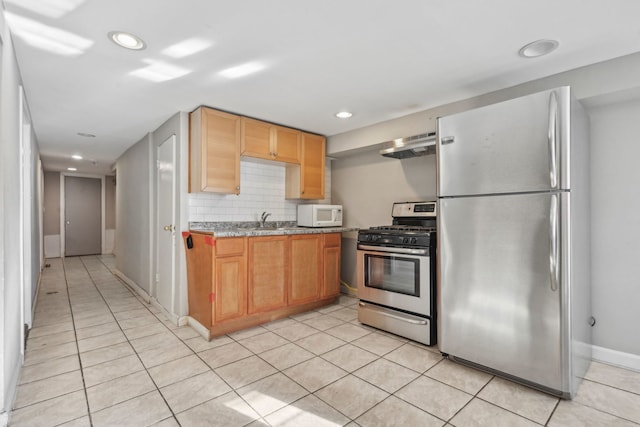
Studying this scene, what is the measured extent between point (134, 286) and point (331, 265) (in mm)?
3108

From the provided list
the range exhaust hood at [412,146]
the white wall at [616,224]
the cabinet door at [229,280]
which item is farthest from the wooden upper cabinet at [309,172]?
the white wall at [616,224]

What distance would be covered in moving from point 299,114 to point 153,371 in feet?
8.89

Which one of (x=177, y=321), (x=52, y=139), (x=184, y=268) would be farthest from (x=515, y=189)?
(x=52, y=139)

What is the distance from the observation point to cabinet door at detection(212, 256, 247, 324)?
9.49ft

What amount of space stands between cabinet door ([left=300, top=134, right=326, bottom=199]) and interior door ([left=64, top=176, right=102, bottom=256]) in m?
7.32

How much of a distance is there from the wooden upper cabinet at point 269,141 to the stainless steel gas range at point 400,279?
1397 millimetres

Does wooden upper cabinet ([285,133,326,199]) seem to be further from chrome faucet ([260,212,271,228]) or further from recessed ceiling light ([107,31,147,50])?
recessed ceiling light ([107,31,147,50])

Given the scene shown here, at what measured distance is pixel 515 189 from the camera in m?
2.11

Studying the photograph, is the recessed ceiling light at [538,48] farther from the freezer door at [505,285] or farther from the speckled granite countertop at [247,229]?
the speckled granite countertop at [247,229]

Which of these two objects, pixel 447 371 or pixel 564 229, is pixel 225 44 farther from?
pixel 447 371

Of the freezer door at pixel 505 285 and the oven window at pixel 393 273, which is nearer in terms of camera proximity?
the freezer door at pixel 505 285

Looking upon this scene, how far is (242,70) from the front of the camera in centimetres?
237

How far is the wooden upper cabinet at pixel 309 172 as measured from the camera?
4.09 meters

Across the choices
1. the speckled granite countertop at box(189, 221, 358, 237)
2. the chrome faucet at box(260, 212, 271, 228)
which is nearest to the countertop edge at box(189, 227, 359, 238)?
the speckled granite countertop at box(189, 221, 358, 237)
